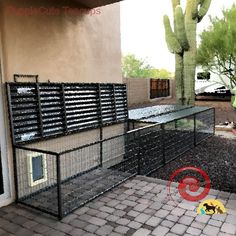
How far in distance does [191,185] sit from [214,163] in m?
1.40

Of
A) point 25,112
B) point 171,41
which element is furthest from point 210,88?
point 25,112

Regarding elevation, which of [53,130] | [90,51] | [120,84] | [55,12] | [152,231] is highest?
[55,12]

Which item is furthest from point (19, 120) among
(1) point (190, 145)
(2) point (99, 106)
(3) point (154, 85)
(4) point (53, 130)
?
(3) point (154, 85)

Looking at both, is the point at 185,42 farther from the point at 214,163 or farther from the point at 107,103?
the point at 107,103

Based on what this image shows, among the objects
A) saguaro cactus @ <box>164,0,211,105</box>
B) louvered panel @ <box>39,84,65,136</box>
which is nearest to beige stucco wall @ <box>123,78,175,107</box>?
saguaro cactus @ <box>164,0,211,105</box>

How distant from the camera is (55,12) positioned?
429cm

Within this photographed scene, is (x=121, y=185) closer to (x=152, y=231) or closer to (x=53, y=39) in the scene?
(x=152, y=231)

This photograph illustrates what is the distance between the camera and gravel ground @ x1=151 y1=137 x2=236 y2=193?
455 cm

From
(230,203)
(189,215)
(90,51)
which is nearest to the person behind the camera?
(189,215)

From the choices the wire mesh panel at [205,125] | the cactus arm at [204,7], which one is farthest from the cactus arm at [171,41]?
the wire mesh panel at [205,125]

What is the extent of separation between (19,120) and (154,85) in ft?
55.3

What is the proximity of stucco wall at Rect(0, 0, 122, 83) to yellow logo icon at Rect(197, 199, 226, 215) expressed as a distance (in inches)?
105

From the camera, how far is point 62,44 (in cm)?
441

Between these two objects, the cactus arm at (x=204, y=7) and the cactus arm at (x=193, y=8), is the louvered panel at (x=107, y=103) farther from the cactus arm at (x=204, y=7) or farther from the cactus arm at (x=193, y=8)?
the cactus arm at (x=204, y=7)
